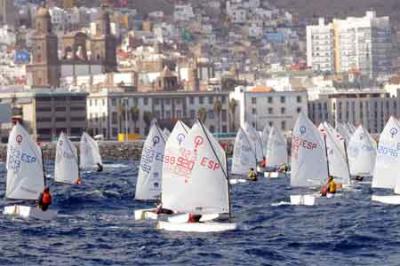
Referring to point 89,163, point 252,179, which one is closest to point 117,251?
point 252,179

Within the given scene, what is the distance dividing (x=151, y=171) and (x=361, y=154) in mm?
22616

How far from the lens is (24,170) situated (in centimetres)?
7325

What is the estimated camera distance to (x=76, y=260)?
186 feet

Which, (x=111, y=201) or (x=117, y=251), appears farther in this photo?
(x=111, y=201)

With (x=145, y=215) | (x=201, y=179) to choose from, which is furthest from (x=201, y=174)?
(x=145, y=215)

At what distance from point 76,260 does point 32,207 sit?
13900mm

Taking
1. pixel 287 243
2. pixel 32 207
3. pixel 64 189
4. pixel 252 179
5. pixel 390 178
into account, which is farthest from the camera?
pixel 252 179

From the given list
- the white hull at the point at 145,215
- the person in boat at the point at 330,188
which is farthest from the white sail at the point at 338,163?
the white hull at the point at 145,215

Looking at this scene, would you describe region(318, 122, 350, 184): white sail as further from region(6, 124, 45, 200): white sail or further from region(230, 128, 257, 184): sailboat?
region(230, 128, 257, 184): sailboat

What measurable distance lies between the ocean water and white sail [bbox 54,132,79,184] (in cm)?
1606

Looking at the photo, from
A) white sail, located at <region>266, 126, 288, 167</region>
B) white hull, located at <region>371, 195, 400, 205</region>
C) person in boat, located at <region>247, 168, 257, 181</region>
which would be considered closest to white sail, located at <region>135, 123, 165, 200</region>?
white hull, located at <region>371, 195, 400, 205</region>

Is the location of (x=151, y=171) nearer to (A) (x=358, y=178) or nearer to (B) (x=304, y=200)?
(B) (x=304, y=200)

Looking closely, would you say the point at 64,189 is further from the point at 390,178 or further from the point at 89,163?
the point at 89,163

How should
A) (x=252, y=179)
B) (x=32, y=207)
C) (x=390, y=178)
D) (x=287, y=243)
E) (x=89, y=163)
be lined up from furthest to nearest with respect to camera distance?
1. (x=89, y=163)
2. (x=252, y=179)
3. (x=390, y=178)
4. (x=32, y=207)
5. (x=287, y=243)
